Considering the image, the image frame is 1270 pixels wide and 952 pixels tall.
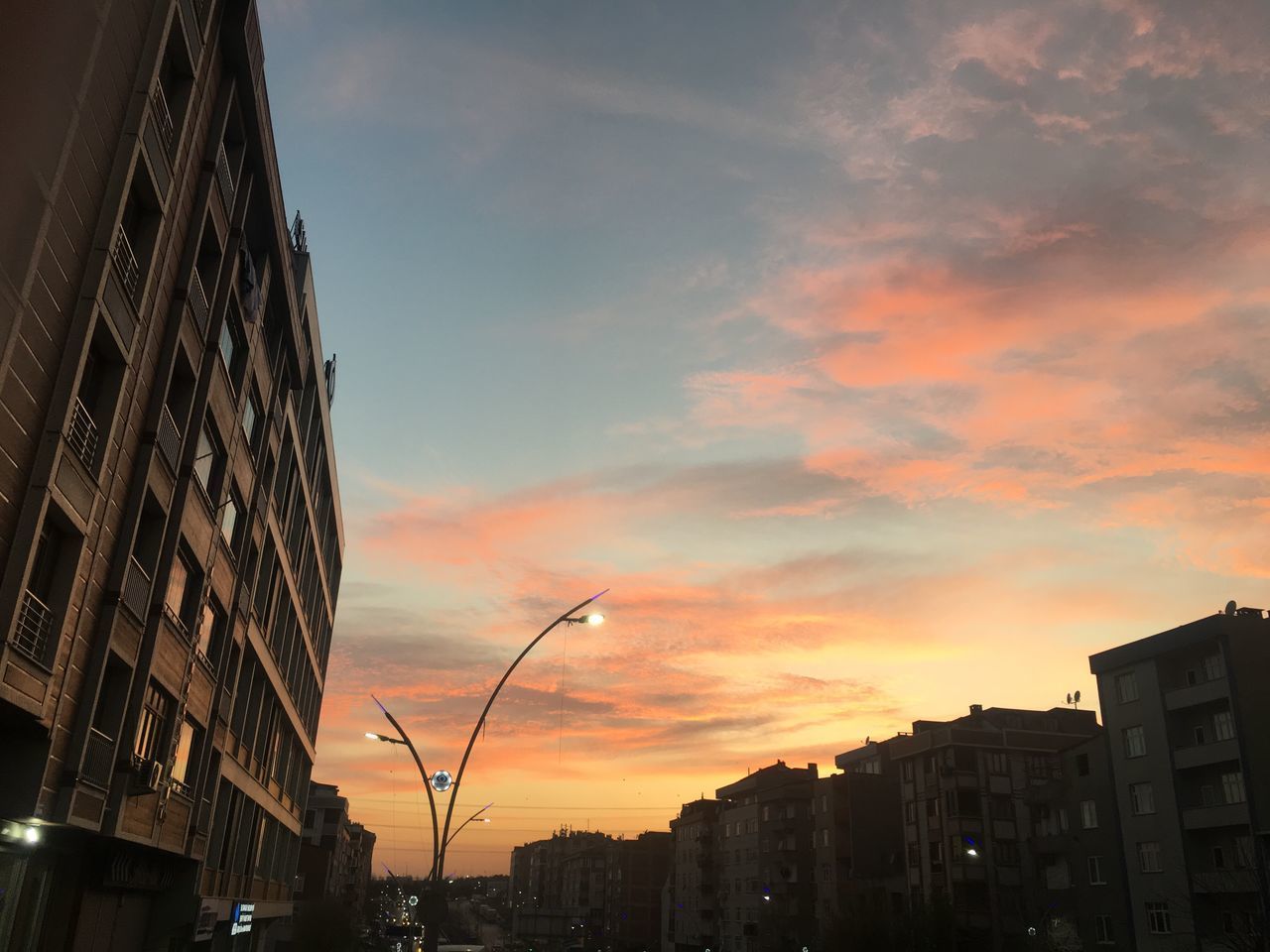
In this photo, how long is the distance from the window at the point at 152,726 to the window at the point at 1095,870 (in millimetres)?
55286

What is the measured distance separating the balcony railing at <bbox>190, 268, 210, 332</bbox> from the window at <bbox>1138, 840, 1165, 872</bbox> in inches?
2136

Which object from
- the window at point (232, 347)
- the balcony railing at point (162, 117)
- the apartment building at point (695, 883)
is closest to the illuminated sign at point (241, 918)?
the window at point (232, 347)

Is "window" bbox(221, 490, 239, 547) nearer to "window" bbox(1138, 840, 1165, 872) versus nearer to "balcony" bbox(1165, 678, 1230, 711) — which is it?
"balcony" bbox(1165, 678, 1230, 711)

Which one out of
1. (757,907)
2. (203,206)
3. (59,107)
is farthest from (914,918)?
(59,107)

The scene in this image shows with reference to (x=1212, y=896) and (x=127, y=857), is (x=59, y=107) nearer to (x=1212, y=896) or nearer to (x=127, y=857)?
(x=127, y=857)

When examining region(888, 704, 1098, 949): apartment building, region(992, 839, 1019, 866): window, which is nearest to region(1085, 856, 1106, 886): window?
region(888, 704, 1098, 949): apartment building

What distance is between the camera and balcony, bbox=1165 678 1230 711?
50800 millimetres

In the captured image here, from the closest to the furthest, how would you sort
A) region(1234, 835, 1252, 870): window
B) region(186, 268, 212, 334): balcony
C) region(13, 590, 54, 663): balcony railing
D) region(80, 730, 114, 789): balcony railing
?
1. region(13, 590, 54, 663): balcony railing
2. region(80, 730, 114, 789): balcony railing
3. region(186, 268, 212, 334): balcony
4. region(1234, 835, 1252, 870): window

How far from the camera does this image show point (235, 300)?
2866 cm

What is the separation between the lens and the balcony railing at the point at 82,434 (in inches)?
709

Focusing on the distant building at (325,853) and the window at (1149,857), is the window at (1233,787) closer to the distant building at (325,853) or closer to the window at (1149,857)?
the window at (1149,857)

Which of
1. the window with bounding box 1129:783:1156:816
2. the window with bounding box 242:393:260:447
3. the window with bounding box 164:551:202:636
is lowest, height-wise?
the window with bounding box 1129:783:1156:816

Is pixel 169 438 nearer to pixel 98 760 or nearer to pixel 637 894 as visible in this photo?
pixel 98 760

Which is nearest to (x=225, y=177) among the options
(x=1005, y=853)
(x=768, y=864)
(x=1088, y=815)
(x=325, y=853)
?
(x=1088, y=815)
